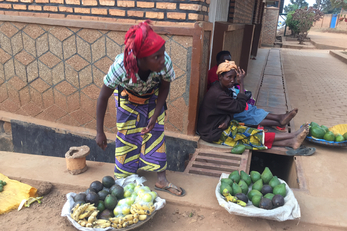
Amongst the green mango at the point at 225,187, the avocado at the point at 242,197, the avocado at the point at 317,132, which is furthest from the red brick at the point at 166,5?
the avocado at the point at 317,132

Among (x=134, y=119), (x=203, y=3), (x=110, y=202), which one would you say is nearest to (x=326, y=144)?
(x=203, y=3)

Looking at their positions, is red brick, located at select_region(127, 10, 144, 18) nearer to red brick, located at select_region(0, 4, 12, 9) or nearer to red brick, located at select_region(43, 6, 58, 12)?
red brick, located at select_region(43, 6, 58, 12)

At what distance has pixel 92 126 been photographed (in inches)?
154

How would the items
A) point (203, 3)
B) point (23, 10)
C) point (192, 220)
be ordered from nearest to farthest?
point (192, 220), point (203, 3), point (23, 10)

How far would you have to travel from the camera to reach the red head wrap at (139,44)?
70.0 inches

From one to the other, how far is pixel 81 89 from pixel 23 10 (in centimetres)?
133

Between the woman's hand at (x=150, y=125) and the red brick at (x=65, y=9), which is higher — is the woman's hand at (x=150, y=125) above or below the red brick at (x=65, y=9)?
below

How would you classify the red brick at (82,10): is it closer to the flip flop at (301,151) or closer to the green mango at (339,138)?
the flip flop at (301,151)

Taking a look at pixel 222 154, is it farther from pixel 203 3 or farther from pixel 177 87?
pixel 203 3

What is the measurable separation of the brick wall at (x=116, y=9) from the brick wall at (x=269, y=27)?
19432mm

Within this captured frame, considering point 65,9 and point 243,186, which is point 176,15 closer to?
point 65,9

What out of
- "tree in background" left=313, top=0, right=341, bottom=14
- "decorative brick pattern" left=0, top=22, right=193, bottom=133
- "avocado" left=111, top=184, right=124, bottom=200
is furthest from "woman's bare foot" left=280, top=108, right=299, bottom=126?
"tree in background" left=313, top=0, right=341, bottom=14

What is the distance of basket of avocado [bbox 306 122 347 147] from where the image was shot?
3452 mm

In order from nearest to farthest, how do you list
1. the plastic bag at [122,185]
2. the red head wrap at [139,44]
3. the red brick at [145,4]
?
the red head wrap at [139,44], the plastic bag at [122,185], the red brick at [145,4]
